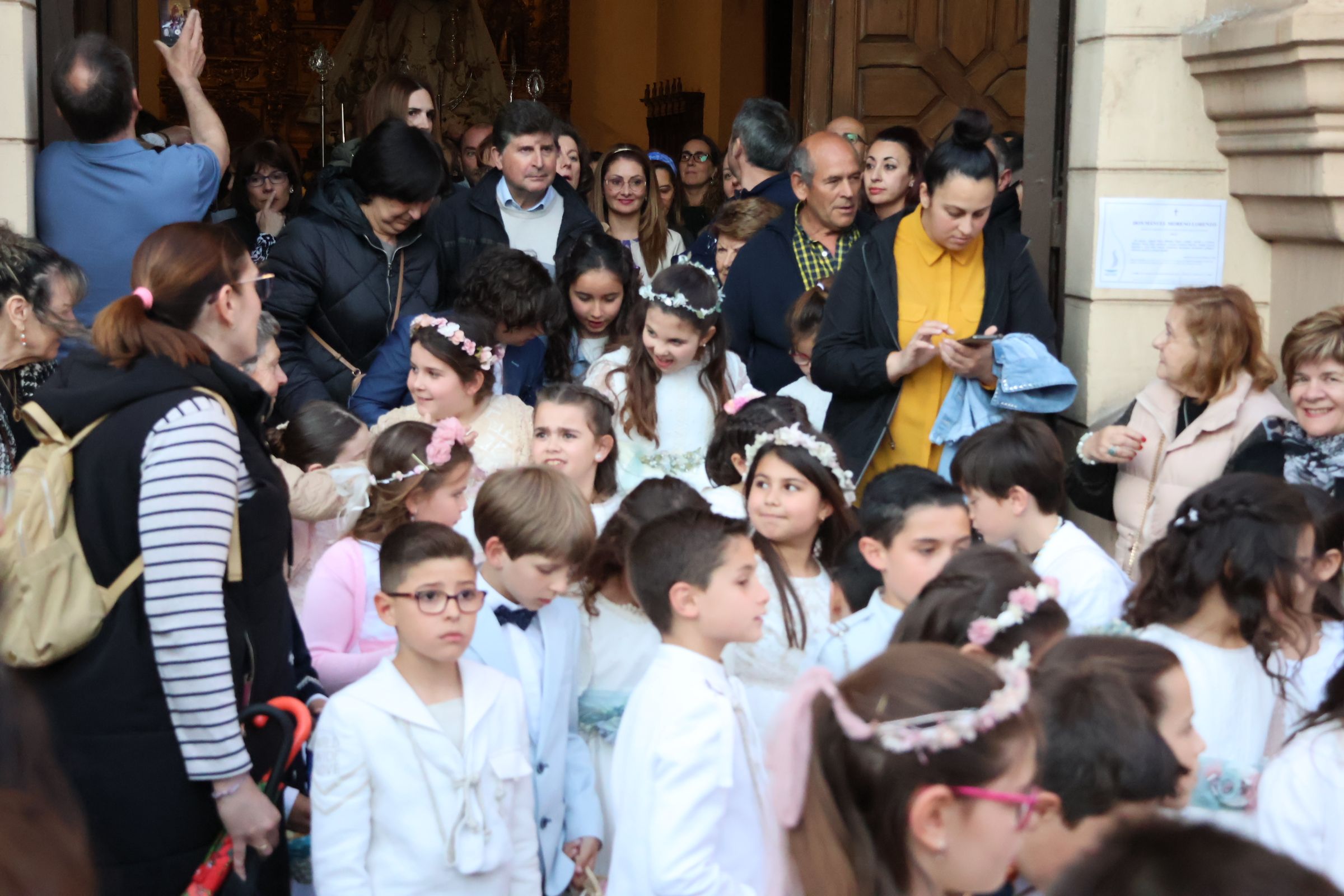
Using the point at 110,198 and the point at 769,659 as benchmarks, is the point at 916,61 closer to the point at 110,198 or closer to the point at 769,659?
the point at 110,198

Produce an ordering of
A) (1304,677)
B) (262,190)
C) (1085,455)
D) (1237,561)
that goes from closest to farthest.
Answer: (1237,561) < (1304,677) < (1085,455) < (262,190)

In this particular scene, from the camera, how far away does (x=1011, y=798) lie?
69.5 inches

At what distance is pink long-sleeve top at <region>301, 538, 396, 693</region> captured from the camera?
330 cm

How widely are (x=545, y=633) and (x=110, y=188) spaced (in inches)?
77.3

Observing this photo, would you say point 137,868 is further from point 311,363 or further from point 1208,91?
point 1208,91

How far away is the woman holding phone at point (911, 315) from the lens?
411 centimetres

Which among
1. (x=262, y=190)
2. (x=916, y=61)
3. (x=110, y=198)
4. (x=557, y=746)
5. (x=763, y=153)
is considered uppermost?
(x=916, y=61)

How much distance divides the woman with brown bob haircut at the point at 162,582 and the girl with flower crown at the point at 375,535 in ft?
2.09

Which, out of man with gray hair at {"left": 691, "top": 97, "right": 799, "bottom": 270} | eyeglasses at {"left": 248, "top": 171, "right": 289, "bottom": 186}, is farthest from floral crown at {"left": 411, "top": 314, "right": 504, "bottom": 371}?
eyeglasses at {"left": 248, "top": 171, "right": 289, "bottom": 186}

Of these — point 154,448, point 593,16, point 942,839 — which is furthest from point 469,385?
point 593,16

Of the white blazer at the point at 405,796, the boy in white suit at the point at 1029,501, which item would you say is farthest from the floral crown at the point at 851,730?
the boy in white suit at the point at 1029,501

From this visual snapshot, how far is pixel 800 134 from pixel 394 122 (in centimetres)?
426

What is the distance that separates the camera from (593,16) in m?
12.2

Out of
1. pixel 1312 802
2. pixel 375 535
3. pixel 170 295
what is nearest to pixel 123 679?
pixel 170 295
